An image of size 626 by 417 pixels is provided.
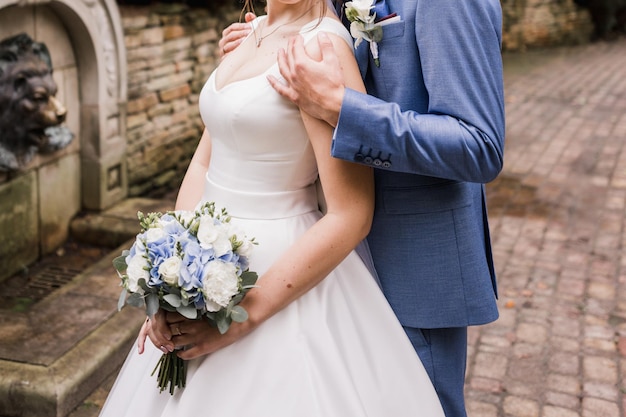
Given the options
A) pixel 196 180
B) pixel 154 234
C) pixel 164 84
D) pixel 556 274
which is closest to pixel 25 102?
pixel 164 84

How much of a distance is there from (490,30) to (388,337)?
30.7 inches

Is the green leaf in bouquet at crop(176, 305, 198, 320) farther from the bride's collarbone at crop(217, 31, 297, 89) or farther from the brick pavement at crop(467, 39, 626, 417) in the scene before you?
the brick pavement at crop(467, 39, 626, 417)

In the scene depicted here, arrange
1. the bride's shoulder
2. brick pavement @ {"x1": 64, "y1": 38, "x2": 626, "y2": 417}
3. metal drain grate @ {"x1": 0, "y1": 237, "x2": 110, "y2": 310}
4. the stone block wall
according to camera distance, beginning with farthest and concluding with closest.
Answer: the stone block wall < metal drain grate @ {"x1": 0, "y1": 237, "x2": 110, "y2": 310} < brick pavement @ {"x1": 64, "y1": 38, "x2": 626, "y2": 417} < the bride's shoulder

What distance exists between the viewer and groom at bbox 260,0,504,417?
1787mm

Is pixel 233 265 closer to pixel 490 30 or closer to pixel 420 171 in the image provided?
pixel 420 171

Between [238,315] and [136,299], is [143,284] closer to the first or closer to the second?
[136,299]

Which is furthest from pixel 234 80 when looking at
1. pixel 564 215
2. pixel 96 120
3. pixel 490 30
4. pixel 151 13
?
pixel 564 215

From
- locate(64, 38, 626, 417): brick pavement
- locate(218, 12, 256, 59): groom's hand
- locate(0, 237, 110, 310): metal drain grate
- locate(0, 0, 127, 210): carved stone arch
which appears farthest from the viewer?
locate(0, 0, 127, 210): carved stone arch

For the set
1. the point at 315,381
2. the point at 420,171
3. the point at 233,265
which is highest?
the point at 420,171

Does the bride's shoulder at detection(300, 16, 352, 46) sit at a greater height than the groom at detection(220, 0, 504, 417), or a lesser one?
greater

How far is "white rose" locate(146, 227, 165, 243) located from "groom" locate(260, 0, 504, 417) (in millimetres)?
431

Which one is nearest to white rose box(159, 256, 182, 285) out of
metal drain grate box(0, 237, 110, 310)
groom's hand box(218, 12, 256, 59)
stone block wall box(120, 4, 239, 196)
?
groom's hand box(218, 12, 256, 59)

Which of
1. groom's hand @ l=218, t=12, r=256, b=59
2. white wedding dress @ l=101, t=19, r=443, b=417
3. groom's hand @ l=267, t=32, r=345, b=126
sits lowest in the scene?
white wedding dress @ l=101, t=19, r=443, b=417

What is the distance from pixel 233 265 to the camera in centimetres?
181
